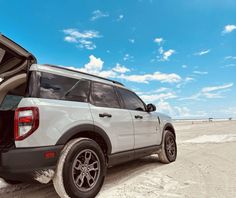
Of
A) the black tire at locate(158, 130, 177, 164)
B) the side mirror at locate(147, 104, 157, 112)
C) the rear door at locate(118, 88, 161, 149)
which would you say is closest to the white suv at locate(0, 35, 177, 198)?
the rear door at locate(118, 88, 161, 149)

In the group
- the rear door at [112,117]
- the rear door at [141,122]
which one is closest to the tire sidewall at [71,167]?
the rear door at [112,117]

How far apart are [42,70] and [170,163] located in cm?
388

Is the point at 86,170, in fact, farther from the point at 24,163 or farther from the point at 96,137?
the point at 24,163

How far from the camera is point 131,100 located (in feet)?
15.2

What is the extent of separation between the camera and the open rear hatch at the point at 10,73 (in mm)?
2783

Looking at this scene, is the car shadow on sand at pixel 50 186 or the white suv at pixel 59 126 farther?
the car shadow on sand at pixel 50 186

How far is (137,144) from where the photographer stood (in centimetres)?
423

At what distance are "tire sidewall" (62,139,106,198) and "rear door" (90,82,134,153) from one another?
0.38 metres

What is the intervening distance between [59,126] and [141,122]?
6.86 feet

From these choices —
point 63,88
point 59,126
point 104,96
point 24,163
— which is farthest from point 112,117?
point 24,163

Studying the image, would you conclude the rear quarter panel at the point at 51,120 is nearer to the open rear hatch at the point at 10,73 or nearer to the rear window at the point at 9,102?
the open rear hatch at the point at 10,73

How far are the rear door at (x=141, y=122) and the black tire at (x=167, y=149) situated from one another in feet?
1.01

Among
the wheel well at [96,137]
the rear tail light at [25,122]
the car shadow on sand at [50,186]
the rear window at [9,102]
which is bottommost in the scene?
the car shadow on sand at [50,186]

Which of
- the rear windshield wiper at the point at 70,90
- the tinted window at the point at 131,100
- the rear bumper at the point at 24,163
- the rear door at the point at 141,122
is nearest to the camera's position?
the rear bumper at the point at 24,163
